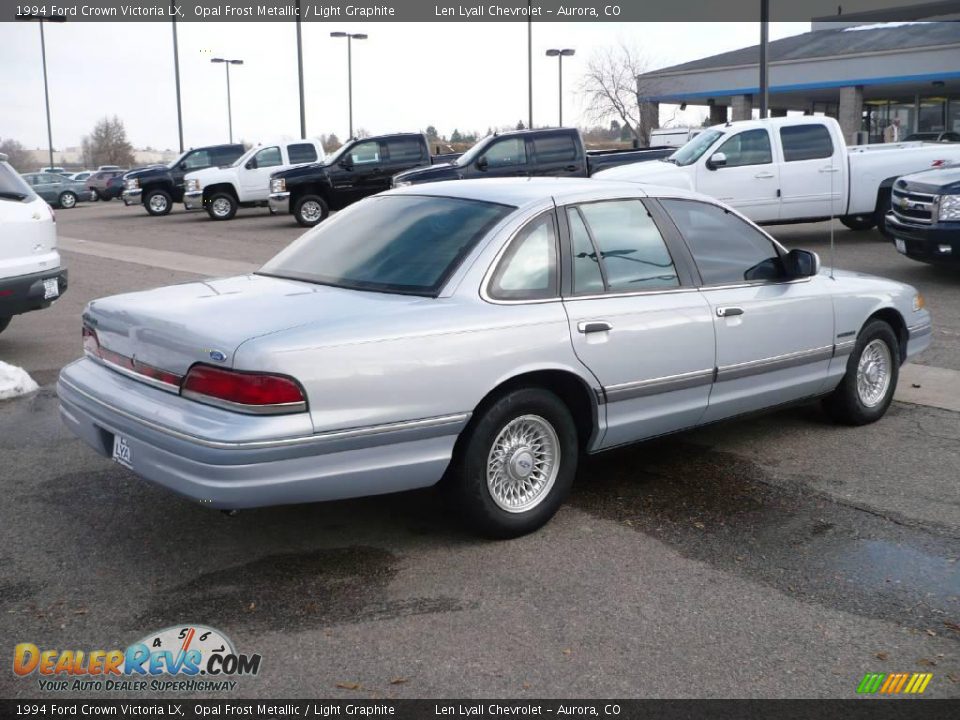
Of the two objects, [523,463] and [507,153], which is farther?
[507,153]

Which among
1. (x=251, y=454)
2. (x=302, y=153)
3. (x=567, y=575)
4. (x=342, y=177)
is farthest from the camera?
(x=302, y=153)

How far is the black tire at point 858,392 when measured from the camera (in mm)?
6543

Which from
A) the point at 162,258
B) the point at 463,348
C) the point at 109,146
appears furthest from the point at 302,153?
the point at 109,146

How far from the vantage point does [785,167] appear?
16516 mm

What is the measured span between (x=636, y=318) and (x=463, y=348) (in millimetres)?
1076

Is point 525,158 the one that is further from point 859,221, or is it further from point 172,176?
point 172,176

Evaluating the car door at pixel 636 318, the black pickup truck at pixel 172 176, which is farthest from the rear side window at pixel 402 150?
the car door at pixel 636 318

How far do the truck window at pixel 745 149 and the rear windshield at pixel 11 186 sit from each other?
10.7 meters

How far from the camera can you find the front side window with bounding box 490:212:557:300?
4.86 m

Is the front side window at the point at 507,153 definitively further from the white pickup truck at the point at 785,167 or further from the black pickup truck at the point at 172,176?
the black pickup truck at the point at 172,176

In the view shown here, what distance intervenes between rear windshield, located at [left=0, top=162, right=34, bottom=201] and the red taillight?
5.88 meters

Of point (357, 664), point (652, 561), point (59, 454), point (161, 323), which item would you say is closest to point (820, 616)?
point (652, 561)

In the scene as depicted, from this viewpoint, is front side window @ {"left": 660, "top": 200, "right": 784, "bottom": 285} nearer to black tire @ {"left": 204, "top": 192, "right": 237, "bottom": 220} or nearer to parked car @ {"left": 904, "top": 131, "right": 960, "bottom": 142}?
black tire @ {"left": 204, "top": 192, "right": 237, "bottom": 220}

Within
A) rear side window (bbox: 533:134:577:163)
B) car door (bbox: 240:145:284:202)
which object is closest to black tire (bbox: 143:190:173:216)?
car door (bbox: 240:145:284:202)
